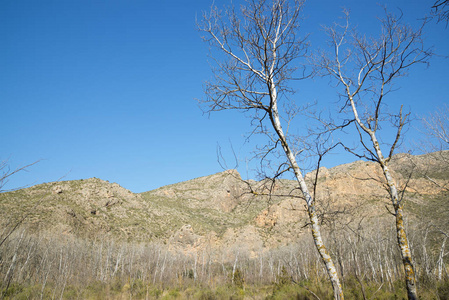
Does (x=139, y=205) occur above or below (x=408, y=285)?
above

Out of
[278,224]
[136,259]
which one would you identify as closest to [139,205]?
[136,259]

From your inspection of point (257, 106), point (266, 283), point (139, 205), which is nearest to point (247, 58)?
point (257, 106)

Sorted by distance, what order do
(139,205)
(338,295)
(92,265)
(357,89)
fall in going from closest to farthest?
(338,295)
(357,89)
(92,265)
(139,205)

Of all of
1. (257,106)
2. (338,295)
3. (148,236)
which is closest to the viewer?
(338,295)

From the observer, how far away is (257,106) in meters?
4.80

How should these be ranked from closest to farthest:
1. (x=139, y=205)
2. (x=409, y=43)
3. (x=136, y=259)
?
(x=409, y=43) → (x=136, y=259) → (x=139, y=205)

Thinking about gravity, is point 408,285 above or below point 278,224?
below

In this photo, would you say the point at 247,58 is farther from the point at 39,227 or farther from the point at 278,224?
the point at 278,224

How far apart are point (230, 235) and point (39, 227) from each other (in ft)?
121

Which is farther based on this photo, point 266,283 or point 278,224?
point 278,224

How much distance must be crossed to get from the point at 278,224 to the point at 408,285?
5686 centimetres

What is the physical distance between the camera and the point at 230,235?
58.9 m

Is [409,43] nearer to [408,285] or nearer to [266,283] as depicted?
[408,285]

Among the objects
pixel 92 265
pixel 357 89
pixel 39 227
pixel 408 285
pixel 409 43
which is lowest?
pixel 92 265
